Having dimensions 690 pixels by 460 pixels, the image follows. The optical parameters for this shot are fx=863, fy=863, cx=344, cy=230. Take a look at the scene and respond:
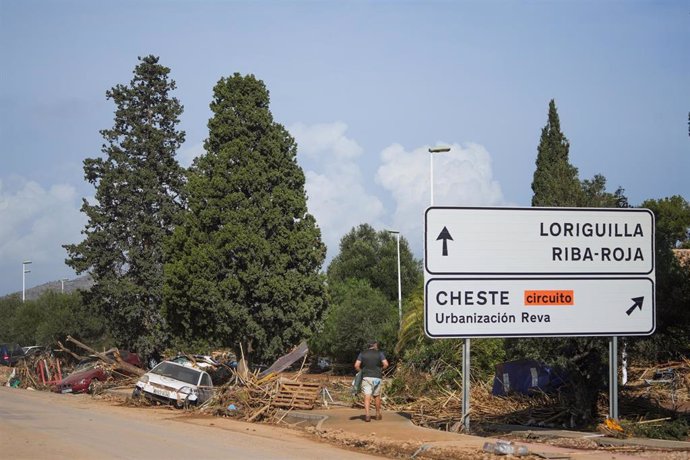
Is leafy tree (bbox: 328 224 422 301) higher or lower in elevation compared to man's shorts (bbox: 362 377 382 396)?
higher

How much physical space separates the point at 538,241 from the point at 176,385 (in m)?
12.8

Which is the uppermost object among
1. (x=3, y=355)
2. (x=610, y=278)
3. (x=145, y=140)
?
(x=145, y=140)

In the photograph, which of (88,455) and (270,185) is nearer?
(88,455)

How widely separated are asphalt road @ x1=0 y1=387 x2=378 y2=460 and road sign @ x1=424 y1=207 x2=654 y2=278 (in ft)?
12.7

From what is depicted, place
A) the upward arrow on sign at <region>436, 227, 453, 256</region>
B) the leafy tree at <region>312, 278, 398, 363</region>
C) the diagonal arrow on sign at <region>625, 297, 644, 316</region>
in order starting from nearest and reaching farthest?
the upward arrow on sign at <region>436, 227, 453, 256</region> < the diagonal arrow on sign at <region>625, 297, 644, 316</region> < the leafy tree at <region>312, 278, 398, 363</region>

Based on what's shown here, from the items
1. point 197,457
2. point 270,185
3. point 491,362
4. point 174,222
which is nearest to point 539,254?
point 197,457

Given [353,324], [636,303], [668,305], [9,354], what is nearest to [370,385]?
[636,303]

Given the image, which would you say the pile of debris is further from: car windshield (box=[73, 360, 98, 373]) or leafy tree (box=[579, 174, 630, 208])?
car windshield (box=[73, 360, 98, 373])

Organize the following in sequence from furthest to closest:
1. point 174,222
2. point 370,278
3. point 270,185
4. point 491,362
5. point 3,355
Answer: point 370,278 < point 3,355 < point 174,222 < point 270,185 < point 491,362

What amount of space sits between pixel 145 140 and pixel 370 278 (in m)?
28.8

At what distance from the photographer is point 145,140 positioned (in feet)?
128

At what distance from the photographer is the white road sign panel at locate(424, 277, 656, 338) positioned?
14.9m

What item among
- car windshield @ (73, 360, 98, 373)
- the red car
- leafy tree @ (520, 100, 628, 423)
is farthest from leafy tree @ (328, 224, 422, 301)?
leafy tree @ (520, 100, 628, 423)

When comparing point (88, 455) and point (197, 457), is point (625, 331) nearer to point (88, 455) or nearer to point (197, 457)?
point (197, 457)
